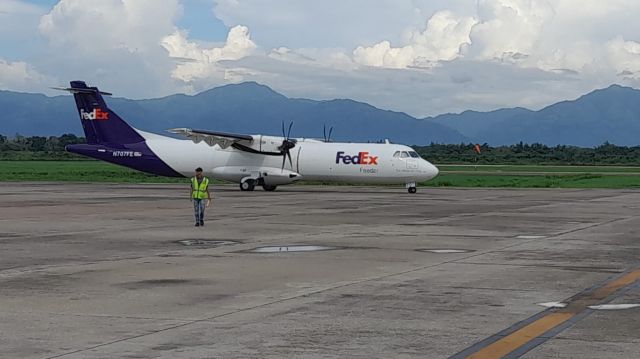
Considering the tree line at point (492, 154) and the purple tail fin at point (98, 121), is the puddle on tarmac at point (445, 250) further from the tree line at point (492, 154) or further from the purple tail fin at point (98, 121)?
the tree line at point (492, 154)

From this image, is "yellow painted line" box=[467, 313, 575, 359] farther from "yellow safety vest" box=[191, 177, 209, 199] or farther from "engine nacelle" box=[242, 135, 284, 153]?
"engine nacelle" box=[242, 135, 284, 153]

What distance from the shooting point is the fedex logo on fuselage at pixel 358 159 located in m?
46.0

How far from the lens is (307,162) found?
47.0 meters

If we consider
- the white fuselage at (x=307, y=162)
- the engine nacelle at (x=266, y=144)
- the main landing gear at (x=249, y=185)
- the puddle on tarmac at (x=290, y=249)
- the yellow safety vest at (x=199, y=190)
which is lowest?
the puddle on tarmac at (x=290, y=249)

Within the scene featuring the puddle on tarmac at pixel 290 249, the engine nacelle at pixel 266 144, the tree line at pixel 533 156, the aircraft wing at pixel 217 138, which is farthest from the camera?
the tree line at pixel 533 156

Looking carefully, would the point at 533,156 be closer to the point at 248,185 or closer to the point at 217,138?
the point at 248,185

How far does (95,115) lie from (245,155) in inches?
332

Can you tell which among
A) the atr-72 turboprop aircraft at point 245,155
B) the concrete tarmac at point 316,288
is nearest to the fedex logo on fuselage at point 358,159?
the atr-72 turboprop aircraft at point 245,155

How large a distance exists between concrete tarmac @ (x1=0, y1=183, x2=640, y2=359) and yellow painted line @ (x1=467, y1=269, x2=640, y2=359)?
3 cm

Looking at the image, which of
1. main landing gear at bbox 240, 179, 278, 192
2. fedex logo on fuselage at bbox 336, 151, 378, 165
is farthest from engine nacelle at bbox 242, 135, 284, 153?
fedex logo on fuselage at bbox 336, 151, 378, 165

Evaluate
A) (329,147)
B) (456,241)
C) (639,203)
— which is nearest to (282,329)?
(456,241)

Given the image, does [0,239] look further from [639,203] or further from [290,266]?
[639,203]

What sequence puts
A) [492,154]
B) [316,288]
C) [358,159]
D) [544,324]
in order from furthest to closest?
1. [492,154]
2. [358,159]
3. [316,288]
4. [544,324]

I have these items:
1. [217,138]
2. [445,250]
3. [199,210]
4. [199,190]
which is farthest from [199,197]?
[217,138]
